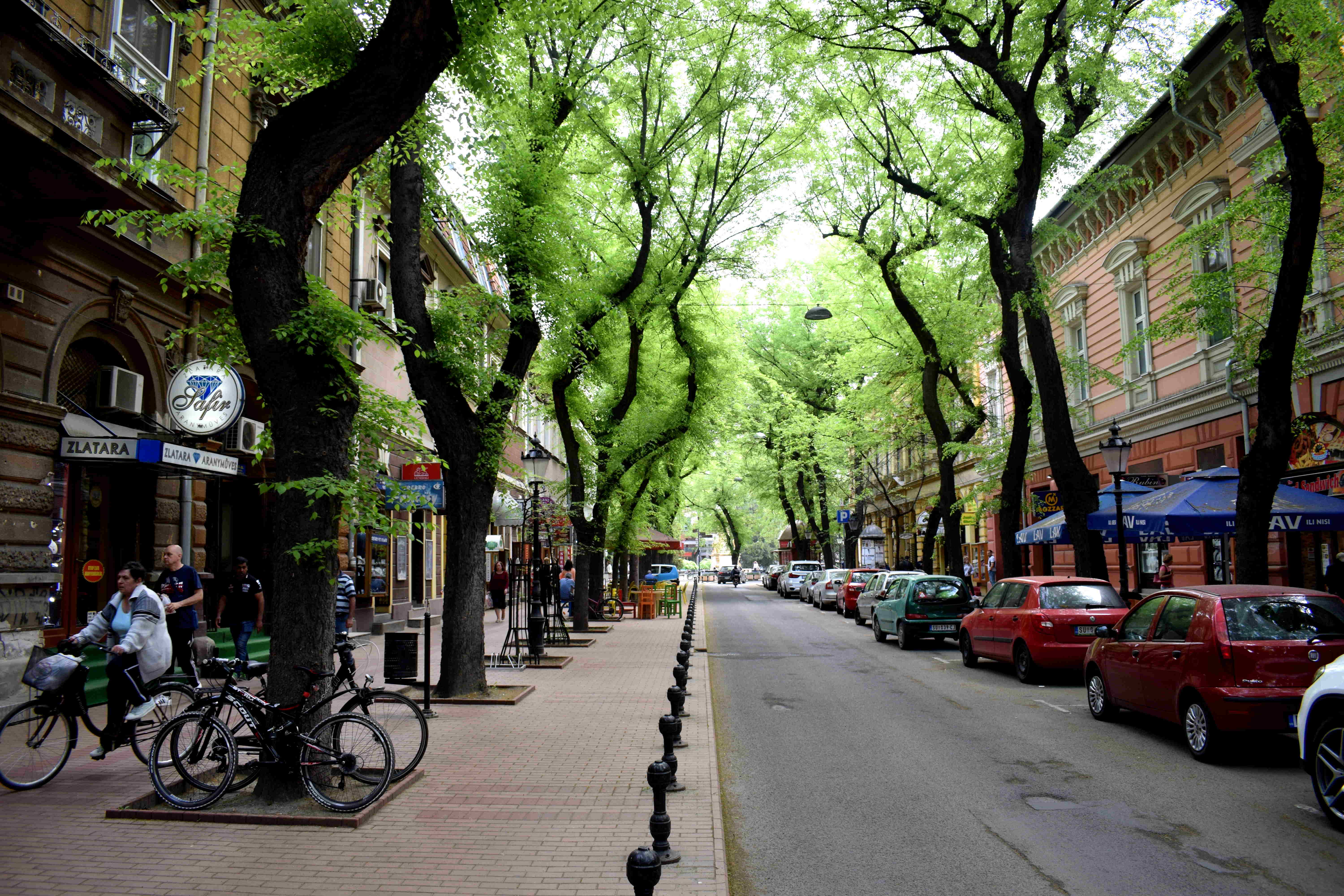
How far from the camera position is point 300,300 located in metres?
7.30

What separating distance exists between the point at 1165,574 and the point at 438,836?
19648mm

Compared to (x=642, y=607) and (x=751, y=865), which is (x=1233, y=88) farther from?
(x=642, y=607)

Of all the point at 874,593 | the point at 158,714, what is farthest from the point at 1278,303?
the point at 874,593

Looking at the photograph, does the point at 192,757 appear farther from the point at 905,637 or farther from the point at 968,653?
the point at 905,637

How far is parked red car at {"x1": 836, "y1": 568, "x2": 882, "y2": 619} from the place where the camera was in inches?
1228

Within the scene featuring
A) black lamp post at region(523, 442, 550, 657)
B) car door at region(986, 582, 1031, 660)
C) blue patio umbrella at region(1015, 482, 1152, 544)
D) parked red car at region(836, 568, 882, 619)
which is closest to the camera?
car door at region(986, 582, 1031, 660)

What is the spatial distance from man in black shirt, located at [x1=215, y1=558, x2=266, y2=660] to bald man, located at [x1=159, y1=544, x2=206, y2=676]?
260 centimetres

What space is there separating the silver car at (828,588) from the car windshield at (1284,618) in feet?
81.8

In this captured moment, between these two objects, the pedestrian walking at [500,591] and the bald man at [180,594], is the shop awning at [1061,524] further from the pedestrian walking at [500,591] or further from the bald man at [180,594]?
the pedestrian walking at [500,591]

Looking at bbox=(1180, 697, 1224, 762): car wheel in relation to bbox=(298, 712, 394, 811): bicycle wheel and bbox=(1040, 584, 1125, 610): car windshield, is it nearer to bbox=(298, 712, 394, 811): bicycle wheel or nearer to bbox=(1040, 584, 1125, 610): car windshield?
bbox=(1040, 584, 1125, 610): car windshield

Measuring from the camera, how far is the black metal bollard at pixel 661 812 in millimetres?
5438

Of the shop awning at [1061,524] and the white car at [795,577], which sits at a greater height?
the shop awning at [1061,524]

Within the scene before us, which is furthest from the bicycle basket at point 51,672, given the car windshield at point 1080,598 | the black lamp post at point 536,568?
the car windshield at point 1080,598

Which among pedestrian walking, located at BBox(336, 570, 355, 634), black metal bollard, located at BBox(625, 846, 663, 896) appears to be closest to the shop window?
pedestrian walking, located at BBox(336, 570, 355, 634)
